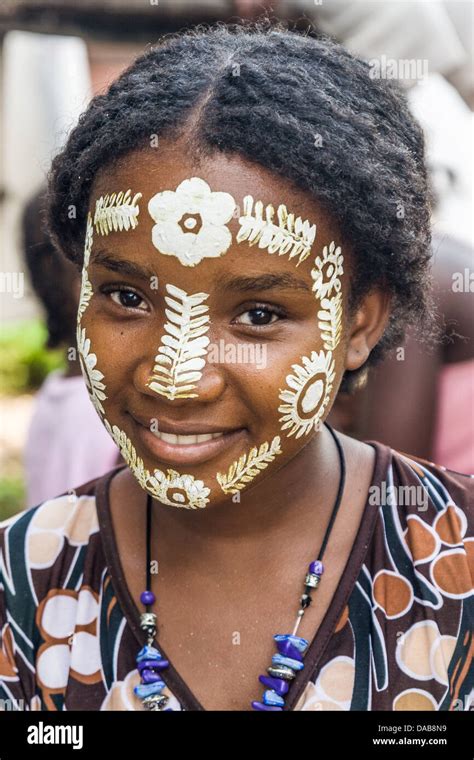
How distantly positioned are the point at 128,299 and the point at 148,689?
2.61 ft

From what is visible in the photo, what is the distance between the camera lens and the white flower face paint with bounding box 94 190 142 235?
6.17 ft

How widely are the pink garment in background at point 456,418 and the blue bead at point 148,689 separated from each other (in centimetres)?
175

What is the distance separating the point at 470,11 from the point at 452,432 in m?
2.27

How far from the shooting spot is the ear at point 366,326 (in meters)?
2.13

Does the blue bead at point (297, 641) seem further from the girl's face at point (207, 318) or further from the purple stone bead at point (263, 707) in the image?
the girl's face at point (207, 318)

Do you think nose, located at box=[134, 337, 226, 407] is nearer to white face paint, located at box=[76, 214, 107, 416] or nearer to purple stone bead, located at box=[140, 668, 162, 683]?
white face paint, located at box=[76, 214, 107, 416]

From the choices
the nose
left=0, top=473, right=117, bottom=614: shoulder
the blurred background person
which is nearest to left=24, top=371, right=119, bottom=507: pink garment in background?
the blurred background person

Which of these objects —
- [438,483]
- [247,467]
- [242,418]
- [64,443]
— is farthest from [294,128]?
[64,443]

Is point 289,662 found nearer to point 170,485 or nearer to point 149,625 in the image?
point 149,625

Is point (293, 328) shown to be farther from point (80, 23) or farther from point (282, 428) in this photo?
point (80, 23)

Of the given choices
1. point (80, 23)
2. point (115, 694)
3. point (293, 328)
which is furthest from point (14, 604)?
point (80, 23)

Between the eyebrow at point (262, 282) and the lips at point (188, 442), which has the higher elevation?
the eyebrow at point (262, 282)

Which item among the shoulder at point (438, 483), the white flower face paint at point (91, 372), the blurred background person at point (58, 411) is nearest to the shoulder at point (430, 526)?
the shoulder at point (438, 483)

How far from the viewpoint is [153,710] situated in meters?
1.96
